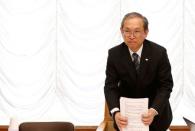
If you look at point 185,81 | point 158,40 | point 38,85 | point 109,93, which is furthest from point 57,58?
point 109,93

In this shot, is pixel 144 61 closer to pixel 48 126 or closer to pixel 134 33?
pixel 134 33

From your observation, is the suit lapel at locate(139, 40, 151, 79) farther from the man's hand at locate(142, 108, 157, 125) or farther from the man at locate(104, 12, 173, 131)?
the man's hand at locate(142, 108, 157, 125)

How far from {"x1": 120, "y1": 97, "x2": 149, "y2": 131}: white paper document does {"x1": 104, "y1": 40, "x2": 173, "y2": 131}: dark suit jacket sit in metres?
0.17

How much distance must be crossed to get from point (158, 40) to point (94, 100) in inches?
42.4

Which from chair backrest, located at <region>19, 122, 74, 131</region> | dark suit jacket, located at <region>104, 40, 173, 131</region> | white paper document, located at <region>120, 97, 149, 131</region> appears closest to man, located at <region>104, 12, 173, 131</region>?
dark suit jacket, located at <region>104, 40, 173, 131</region>

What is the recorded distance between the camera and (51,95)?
14.3 ft

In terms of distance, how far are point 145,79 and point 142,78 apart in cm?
2

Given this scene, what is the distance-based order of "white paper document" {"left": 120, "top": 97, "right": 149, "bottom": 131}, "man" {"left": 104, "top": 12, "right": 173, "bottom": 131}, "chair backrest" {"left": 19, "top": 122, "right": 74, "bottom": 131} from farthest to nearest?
1. "chair backrest" {"left": 19, "top": 122, "right": 74, "bottom": 131}
2. "man" {"left": 104, "top": 12, "right": 173, "bottom": 131}
3. "white paper document" {"left": 120, "top": 97, "right": 149, "bottom": 131}

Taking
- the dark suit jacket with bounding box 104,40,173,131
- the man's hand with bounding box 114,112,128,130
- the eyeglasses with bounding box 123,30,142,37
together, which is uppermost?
the eyeglasses with bounding box 123,30,142,37

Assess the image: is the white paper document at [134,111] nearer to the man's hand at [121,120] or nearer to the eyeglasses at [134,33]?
the man's hand at [121,120]

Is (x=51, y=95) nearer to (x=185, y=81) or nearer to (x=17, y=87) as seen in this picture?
(x=17, y=87)

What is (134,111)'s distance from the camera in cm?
220

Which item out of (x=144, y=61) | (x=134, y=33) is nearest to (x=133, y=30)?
(x=134, y=33)

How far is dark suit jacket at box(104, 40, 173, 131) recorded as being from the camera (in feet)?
7.86
